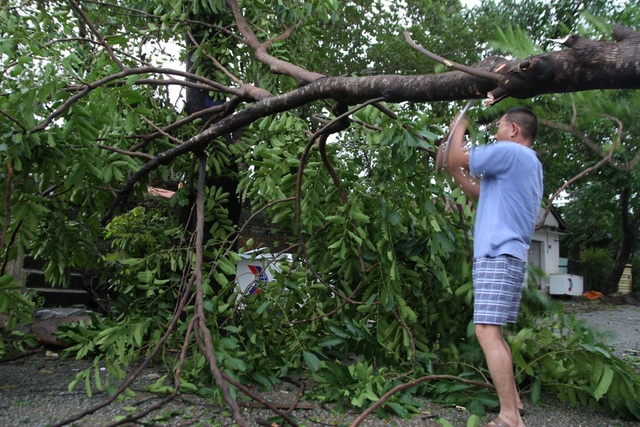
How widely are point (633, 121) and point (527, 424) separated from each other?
6.02 feet

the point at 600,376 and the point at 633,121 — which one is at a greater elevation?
the point at 633,121

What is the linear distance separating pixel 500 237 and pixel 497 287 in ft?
0.80

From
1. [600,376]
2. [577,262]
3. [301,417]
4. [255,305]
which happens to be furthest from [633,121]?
[577,262]

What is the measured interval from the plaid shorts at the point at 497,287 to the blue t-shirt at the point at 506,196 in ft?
0.14

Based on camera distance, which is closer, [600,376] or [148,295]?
[600,376]

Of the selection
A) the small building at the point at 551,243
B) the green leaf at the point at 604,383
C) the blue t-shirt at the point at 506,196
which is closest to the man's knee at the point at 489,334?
the blue t-shirt at the point at 506,196

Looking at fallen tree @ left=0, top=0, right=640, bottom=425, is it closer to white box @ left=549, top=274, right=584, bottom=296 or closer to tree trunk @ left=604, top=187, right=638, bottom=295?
white box @ left=549, top=274, right=584, bottom=296

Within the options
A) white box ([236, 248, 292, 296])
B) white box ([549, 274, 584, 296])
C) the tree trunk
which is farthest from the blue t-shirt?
the tree trunk

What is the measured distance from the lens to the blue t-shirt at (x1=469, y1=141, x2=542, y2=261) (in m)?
2.90

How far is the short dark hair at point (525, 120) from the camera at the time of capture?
10.0 ft

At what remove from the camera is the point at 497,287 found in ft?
9.50

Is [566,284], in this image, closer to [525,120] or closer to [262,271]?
[262,271]

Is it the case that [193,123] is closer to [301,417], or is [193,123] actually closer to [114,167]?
[114,167]

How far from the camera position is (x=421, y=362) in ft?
13.6
